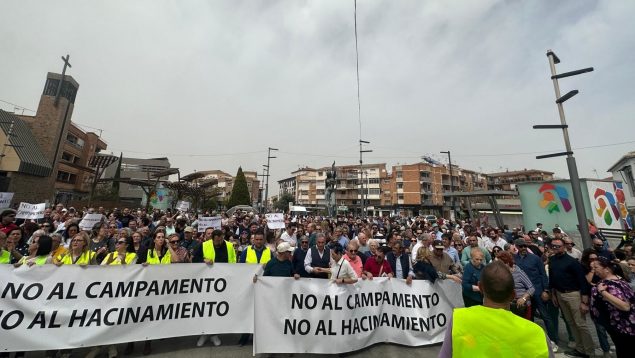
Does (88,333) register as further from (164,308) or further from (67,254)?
(67,254)

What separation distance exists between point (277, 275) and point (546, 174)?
11398 cm

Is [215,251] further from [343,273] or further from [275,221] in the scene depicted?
[275,221]

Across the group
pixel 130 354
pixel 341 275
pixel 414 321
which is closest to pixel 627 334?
pixel 414 321

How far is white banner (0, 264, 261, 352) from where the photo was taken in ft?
12.7

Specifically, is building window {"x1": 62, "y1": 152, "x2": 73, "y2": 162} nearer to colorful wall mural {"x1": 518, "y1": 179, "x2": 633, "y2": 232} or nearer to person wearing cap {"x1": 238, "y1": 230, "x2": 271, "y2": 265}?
person wearing cap {"x1": 238, "y1": 230, "x2": 271, "y2": 265}

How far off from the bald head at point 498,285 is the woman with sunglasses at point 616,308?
10.4 feet

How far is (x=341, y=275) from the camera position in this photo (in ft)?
15.7

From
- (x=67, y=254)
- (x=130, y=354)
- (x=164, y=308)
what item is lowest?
(x=130, y=354)

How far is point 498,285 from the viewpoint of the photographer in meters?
1.70

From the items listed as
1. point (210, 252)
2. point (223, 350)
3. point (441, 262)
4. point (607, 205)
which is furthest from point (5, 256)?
point (607, 205)

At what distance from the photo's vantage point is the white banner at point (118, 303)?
12.7 ft

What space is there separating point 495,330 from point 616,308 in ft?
11.2

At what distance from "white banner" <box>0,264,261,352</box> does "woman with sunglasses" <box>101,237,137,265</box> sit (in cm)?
50

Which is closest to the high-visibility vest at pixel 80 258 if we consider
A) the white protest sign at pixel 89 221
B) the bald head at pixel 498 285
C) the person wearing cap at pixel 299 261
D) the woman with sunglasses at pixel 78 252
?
the woman with sunglasses at pixel 78 252
